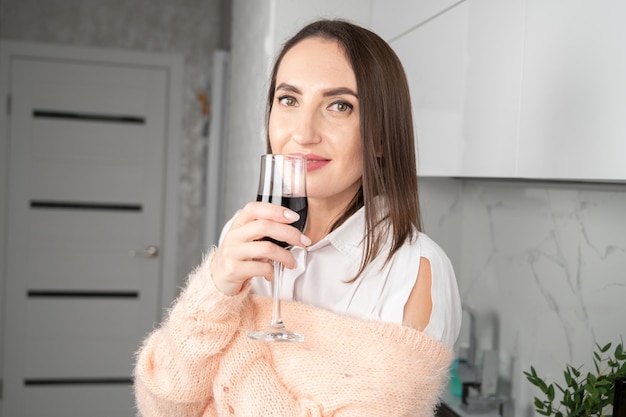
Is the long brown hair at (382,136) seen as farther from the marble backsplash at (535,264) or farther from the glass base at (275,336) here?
the marble backsplash at (535,264)

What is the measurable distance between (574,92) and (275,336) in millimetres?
728

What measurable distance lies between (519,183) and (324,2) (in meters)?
0.89

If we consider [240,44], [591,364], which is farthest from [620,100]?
[240,44]

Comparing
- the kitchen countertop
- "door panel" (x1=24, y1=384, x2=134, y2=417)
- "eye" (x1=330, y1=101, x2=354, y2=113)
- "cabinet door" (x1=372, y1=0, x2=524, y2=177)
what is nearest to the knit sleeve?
"eye" (x1=330, y1=101, x2=354, y2=113)

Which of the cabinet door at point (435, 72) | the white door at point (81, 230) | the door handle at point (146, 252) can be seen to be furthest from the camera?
the door handle at point (146, 252)

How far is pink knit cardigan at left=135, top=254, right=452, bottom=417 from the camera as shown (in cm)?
100

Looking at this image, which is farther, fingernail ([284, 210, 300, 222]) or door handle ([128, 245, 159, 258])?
door handle ([128, 245, 159, 258])

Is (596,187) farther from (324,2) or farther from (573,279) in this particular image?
(324,2)

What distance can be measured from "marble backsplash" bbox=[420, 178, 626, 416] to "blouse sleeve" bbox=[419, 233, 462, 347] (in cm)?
62

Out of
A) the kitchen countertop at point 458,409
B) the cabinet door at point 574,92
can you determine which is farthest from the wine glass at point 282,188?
the kitchen countertop at point 458,409

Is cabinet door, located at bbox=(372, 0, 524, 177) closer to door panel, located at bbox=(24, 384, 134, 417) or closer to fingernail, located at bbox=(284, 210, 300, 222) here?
fingernail, located at bbox=(284, 210, 300, 222)

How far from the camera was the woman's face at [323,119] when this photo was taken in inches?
43.9

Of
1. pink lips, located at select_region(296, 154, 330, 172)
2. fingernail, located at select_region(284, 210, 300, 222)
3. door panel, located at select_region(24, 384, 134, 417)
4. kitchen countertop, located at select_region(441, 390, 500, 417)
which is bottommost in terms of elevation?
door panel, located at select_region(24, 384, 134, 417)

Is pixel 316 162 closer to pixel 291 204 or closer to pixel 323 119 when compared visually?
pixel 323 119
